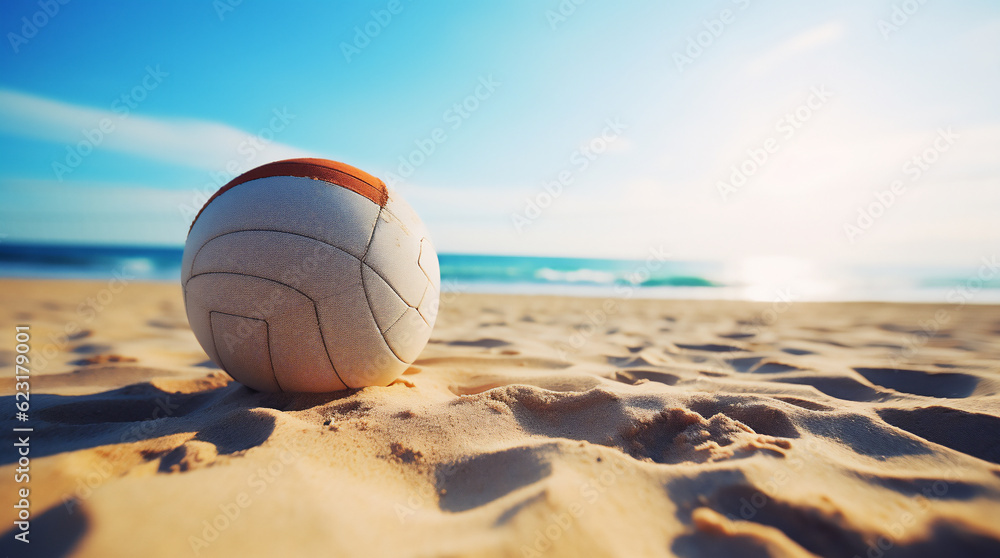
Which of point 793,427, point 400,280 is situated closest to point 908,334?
point 793,427

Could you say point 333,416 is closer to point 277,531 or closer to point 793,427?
point 277,531

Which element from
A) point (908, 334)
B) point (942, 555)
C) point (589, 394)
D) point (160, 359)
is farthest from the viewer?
point (908, 334)

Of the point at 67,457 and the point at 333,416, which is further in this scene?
the point at 333,416

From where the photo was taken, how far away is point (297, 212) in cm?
254

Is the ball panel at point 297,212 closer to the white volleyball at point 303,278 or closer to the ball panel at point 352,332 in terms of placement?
the white volleyball at point 303,278

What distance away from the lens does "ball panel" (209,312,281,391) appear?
254cm

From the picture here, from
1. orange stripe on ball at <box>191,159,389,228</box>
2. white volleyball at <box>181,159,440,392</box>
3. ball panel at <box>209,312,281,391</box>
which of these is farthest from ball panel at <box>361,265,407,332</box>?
ball panel at <box>209,312,281,391</box>

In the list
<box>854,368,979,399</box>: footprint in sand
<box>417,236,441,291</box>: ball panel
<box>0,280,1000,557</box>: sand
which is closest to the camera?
<box>0,280,1000,557</box>: sand

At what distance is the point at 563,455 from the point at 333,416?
1279 millimetres

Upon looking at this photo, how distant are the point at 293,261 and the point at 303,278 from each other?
106 mm

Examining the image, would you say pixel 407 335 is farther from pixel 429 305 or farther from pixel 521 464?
pixel 521 464

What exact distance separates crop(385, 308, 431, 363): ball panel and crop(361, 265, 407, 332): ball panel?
52 mm

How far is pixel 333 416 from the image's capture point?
8.15ft

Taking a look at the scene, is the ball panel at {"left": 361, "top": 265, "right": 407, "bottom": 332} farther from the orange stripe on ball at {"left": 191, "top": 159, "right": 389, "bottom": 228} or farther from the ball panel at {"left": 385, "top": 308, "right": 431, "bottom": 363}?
the orange stripe on ball at {"left": 191, "top": 159, "right": 389, "bottom": 228}
